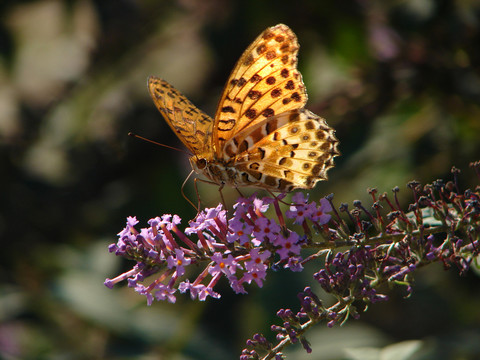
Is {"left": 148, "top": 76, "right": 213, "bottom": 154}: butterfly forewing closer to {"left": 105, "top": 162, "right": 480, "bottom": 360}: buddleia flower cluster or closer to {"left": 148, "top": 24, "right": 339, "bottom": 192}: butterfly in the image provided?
{"left": 148, "top": 24, "right": 339, "bottom": 192}: butterfly

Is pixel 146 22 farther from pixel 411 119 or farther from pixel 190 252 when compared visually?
pixel 190 252

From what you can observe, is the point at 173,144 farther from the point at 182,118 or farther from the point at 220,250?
the point at 220,250

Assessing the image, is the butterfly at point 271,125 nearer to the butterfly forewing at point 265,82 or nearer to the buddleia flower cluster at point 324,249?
the butterfly forewing at point 265,82

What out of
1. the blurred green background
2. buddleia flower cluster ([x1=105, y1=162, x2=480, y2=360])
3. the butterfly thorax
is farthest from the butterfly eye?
the blurred green background

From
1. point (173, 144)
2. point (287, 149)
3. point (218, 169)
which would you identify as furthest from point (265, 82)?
point (173, 144)

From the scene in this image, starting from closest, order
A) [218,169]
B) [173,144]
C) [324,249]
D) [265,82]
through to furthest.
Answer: [324,249] → [265,82] → [218,169] → [173,144]

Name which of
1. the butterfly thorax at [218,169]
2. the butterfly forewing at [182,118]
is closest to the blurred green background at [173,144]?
the butterfly thorax at [218,169]
